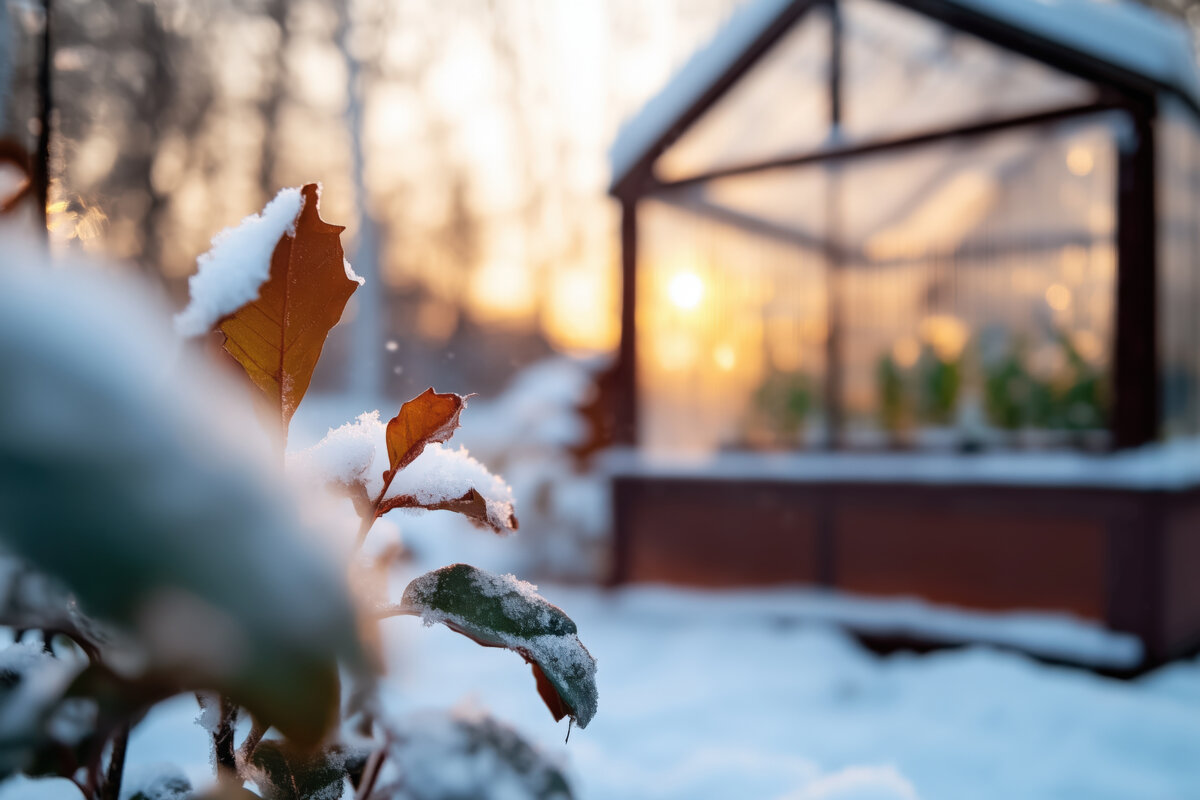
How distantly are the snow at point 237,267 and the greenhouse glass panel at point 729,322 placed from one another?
362 centimetres

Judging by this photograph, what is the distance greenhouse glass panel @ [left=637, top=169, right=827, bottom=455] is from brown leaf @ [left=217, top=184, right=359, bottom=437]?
11.8 feet

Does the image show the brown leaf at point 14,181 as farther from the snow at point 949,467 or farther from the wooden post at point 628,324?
the wooden post at point 628,324

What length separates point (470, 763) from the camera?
546 mm

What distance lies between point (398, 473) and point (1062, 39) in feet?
11.7

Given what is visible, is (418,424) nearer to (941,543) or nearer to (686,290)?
(941,543)

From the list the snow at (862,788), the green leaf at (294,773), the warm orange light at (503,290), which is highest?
the warm orange light at (503,290)

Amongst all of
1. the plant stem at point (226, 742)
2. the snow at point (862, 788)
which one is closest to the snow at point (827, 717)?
the snow at point (862, 788)

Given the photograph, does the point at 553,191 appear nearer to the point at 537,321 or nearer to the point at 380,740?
the point at 537,321

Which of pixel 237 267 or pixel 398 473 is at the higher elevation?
pixel 237 267

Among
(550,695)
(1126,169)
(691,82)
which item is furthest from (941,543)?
(550,695)

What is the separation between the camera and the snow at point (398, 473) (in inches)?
25.8

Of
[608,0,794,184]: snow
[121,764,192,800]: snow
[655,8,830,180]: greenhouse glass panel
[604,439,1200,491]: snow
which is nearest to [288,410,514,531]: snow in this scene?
[121,764,192,800]: snow

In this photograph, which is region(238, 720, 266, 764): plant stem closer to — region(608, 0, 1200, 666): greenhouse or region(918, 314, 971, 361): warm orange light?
region(608, 0, 1200, 666): greenhouse

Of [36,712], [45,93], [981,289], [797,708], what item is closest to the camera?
[36,712]
